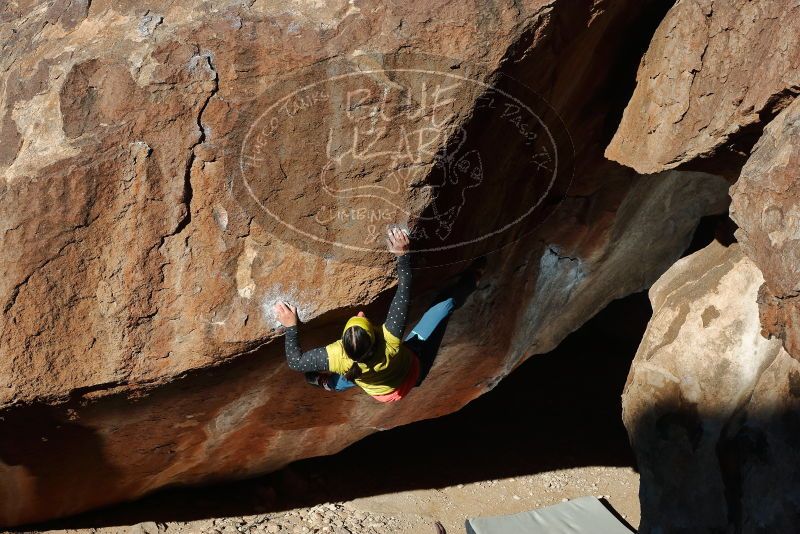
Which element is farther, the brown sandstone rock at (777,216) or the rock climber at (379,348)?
the rock climber at (379,348)

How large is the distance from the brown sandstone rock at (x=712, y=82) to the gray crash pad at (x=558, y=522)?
7.06ft

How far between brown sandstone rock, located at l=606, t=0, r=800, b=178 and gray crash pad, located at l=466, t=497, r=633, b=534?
7.06ft

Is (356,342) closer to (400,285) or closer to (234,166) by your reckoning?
(400,285)

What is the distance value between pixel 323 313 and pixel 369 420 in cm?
123

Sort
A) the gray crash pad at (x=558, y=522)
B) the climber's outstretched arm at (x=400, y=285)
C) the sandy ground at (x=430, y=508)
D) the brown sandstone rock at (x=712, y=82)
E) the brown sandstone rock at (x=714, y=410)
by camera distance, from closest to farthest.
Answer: the brown sandstone rock at (x=712, y=82)
the brown sandstone rock at (x=714, y=410)
the climber's outstretched arm at (x=400, y=285)
the sandy ground at (x=430, y=508)
the gray crash pad at (x=558, y=522)

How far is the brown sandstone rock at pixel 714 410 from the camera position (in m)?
2.69

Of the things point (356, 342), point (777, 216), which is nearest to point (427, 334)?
point (356, 342)

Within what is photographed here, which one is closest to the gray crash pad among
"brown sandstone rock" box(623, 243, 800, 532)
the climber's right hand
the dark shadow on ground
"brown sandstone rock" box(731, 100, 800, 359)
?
the dark shadow on ground

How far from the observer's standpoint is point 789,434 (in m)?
Result: 2.65

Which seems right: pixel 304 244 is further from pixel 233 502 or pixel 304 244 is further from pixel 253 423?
pixel 233 502

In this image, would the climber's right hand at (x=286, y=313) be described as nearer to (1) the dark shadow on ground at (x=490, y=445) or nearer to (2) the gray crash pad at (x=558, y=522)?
(1) the dark shadow on ground at (x=490, y=445)

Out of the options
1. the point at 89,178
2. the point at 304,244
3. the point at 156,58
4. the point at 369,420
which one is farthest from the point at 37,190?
the point at 369,420

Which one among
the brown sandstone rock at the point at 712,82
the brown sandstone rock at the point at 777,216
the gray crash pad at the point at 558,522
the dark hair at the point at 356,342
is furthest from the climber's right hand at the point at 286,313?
the gray crash pad at the point at 558,522

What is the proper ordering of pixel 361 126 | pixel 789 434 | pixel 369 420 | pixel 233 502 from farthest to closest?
pixel 233 502 → pixel 369 420 → pixel 361 126 → pixel 789 434
